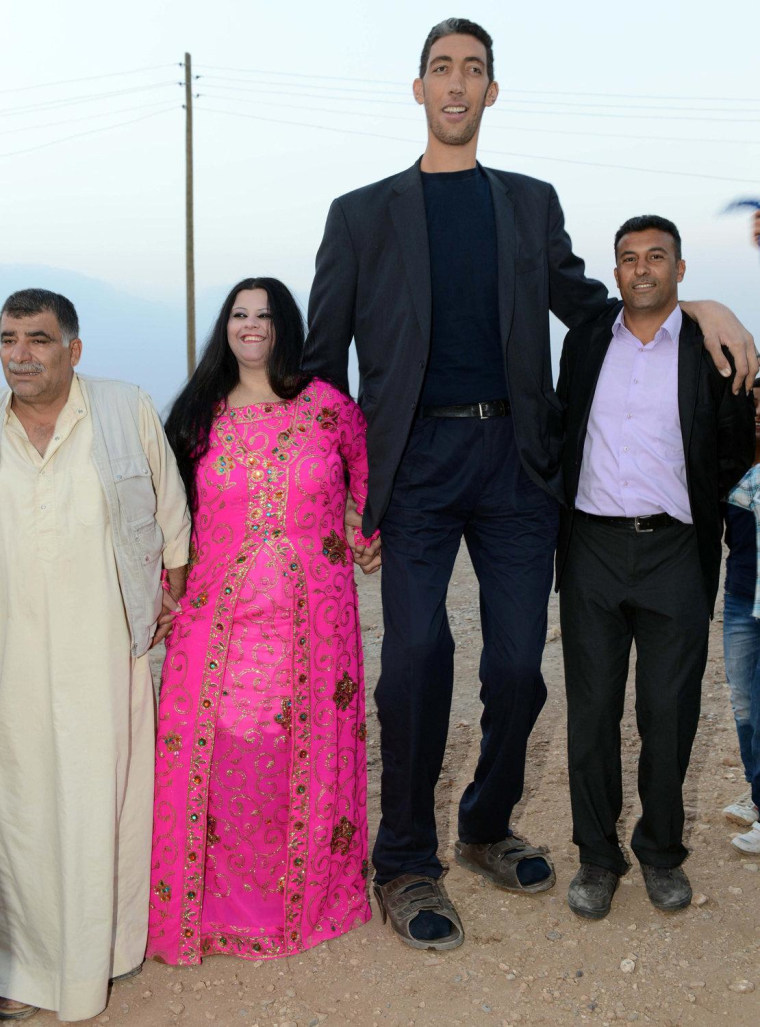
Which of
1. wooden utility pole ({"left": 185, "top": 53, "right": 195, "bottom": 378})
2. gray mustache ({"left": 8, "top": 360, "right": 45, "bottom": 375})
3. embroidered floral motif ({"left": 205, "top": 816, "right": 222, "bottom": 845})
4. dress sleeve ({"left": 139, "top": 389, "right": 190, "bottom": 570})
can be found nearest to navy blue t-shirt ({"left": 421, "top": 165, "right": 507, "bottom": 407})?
dress sleeve ({"left": 139, "top": 389, "right": 190, "bottom": 570})

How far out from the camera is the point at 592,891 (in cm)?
356

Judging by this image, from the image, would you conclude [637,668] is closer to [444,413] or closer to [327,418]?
[444,413]

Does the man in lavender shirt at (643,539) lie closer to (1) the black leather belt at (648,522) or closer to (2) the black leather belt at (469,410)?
(1) the black leather belt at (648,522)

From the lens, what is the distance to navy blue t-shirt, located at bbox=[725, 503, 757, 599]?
12.6 feet

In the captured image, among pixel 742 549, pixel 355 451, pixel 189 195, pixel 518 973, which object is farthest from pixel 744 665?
pixel 189 195

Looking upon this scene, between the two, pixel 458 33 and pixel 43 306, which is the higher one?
pixel 458 33

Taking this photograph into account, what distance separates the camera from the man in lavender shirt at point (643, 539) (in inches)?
133

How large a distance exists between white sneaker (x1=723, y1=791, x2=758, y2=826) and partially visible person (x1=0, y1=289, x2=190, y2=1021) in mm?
2385

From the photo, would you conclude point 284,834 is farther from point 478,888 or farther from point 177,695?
point 478,888

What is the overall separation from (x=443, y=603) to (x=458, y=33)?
179 centimetres

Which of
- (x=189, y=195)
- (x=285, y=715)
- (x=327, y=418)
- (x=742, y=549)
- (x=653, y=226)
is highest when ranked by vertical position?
(x=189, y=195)

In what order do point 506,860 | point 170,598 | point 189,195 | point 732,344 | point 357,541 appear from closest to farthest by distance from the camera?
1. point 732,344
2. point 170,598
3. point 357,541
4. point 506,860
5. point 189,195

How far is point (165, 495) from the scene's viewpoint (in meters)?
3.32

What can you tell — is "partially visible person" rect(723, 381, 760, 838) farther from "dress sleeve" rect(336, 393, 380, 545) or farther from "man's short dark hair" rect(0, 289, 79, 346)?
"man's short dark hair" rect(0, 289, 79, 346)
